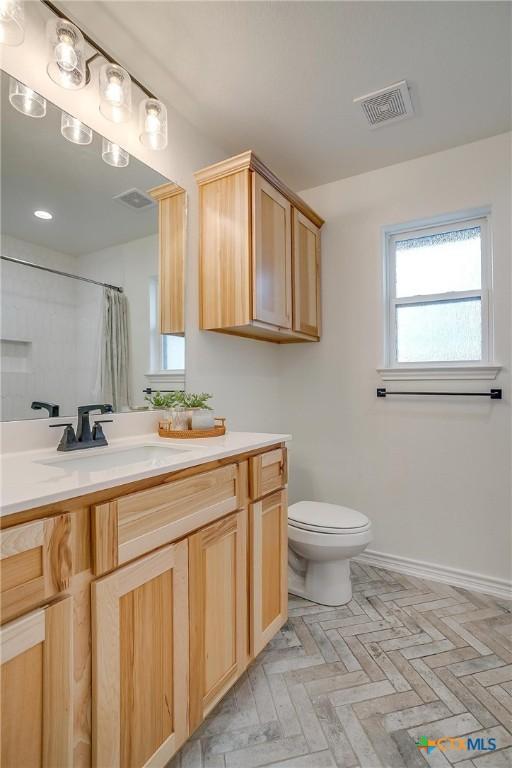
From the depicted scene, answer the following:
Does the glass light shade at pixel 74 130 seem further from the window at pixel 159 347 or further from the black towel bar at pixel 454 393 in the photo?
the black towel bar at pixel 454 393

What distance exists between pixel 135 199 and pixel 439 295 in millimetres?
1807

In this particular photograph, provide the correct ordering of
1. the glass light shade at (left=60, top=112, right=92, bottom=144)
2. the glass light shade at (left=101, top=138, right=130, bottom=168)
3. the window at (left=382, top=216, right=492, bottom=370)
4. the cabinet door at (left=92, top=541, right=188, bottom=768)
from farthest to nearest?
the window at (left=382, top=216, right=492, bottom=370) < the glass light shade at (left=101, top=138, right=130, bottom=168) < the glass light shade at (left=60, top=112, right=92, bottom=144) < the cabinet door at (left=92, top=541, right=188, bottom=768)

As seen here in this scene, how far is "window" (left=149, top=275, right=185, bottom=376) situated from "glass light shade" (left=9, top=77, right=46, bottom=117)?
2.28 ft

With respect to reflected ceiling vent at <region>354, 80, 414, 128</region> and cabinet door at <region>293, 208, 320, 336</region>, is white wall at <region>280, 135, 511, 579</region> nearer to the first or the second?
cabinet door at <region>293, 208, 320, 336</region>

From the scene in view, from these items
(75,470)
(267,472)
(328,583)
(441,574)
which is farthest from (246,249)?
(441,574)

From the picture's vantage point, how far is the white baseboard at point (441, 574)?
205 centimetres

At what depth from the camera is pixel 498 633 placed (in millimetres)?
1719

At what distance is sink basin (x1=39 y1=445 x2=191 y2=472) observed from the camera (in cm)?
114

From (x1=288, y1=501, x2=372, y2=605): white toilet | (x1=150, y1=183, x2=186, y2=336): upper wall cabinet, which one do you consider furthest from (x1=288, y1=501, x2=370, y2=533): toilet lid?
(x1=150, y1=183, x2=186, y2=336): upper wall cabinet

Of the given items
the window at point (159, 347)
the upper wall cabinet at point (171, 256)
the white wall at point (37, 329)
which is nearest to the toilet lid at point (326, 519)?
the window at point (159, 347)

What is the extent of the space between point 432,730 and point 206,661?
77 centimetres

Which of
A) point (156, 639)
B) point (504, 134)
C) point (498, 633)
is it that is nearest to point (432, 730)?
point (498, 633)

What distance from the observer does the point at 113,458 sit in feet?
4.33

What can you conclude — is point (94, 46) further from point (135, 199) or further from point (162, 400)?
point (162, 400)
